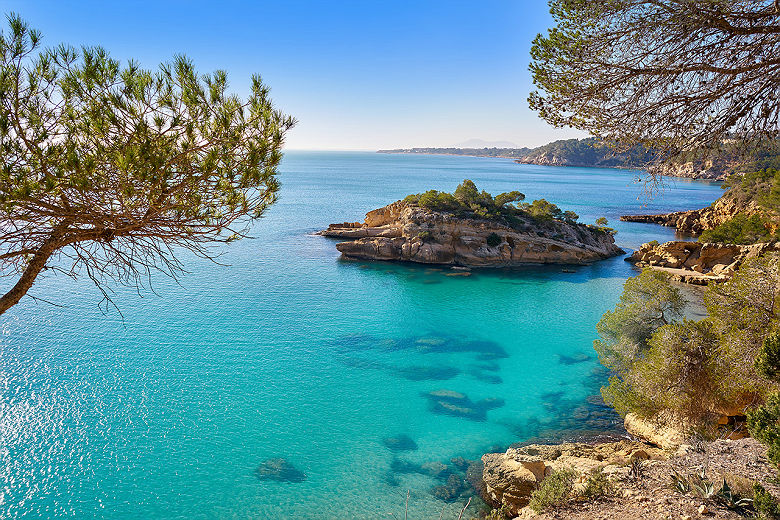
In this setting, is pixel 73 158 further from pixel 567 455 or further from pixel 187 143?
pixel 567 455

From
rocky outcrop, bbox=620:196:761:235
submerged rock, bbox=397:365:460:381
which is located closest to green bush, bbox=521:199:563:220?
rocky outcrop, bbox=620:196:761:235

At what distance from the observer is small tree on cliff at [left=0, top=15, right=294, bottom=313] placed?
507cm

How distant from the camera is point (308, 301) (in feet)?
87.3

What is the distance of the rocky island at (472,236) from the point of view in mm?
35344

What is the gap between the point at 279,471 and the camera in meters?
12.1

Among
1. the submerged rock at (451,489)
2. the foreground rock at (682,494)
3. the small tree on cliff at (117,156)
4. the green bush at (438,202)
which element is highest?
the small tree on cliff at (117,156)

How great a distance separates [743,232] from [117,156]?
40.1 metres

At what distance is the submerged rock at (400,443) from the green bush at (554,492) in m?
5.28

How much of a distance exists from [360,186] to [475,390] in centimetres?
8249

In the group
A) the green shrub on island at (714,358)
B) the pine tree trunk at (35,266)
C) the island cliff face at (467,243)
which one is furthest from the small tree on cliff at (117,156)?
the island cliff face at (467,243)

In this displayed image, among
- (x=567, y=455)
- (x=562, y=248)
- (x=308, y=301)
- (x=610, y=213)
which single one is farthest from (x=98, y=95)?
(x=610, y=213)

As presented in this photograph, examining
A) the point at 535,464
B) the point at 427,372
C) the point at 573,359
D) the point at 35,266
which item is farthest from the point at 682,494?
the point at 573,359

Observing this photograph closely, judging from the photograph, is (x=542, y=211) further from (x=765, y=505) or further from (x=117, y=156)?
(x=117, y=156)

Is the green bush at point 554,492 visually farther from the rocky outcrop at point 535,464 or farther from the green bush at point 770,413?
the green bush at point 770,413
